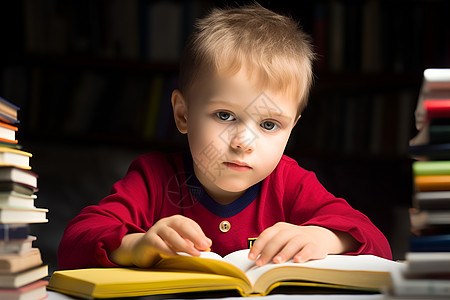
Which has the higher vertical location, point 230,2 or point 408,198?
point 230,2

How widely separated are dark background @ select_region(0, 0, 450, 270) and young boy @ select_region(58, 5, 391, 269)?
1.22 m

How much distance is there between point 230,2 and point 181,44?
0.34 m

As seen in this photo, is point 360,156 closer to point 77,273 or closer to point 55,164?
point 55,164

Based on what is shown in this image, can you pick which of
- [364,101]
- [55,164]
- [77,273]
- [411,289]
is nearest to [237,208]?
[77,273]

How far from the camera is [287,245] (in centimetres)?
82

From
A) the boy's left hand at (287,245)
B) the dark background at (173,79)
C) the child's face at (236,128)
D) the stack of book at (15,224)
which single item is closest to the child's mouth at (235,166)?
the child's face at (236,128)

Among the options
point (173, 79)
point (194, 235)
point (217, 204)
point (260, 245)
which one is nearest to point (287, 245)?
point (260, 245)

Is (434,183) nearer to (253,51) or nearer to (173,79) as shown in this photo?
(253,51)

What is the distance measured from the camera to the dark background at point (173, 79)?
2.45 metres

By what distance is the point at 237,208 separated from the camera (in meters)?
1.20

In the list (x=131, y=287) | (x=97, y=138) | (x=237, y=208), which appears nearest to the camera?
(x=131, y=287)

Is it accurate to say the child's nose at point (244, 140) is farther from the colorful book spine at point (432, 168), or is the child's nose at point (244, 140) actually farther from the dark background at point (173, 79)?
the dark background at point (173, 79)

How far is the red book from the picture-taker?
61 cm

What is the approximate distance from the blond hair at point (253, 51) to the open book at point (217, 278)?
0.42m
